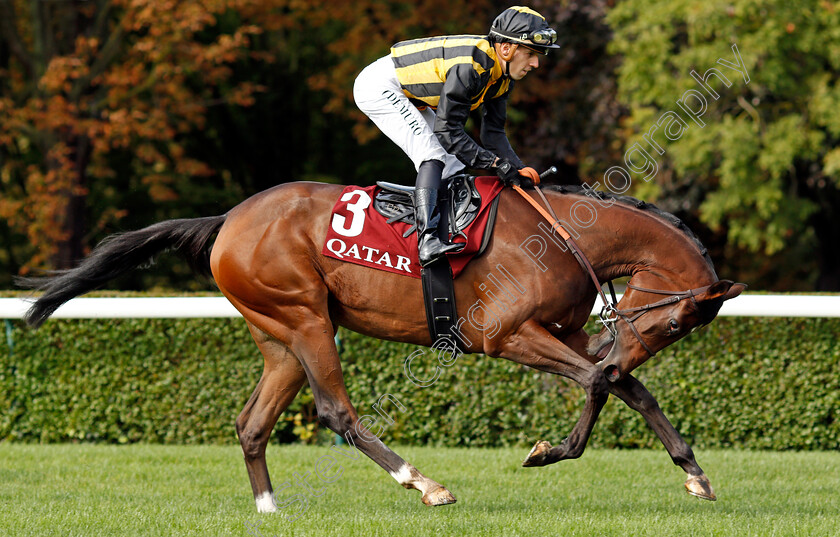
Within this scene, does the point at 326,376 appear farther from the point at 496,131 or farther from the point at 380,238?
the point at 496,131

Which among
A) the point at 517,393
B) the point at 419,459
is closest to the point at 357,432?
the point at 419,459

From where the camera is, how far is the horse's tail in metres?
4.96

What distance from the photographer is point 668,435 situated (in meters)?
4.34

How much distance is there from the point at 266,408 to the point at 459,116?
1.77m

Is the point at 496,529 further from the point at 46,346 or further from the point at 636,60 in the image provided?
the point at 636,60

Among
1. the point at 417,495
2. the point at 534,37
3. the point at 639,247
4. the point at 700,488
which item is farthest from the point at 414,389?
the point at 534,37

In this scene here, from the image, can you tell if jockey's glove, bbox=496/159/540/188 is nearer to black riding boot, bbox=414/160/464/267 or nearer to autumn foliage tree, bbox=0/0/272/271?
black riding boot, bbox=414/160/464/267

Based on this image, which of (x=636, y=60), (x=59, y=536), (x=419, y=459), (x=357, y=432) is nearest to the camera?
(x=59, y=536)

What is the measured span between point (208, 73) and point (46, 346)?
6.90 m

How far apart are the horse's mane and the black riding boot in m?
0.66

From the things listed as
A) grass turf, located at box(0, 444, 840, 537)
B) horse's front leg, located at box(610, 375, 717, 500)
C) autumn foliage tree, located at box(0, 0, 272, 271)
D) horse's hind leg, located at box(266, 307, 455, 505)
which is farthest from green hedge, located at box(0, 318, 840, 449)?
autumn foliage tree, located at box(0, 0, 272, 271)

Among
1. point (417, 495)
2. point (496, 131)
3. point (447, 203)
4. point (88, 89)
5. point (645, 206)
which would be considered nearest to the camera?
point (447, 203)

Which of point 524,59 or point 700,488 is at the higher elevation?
point 524,59

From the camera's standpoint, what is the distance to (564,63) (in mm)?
14953
